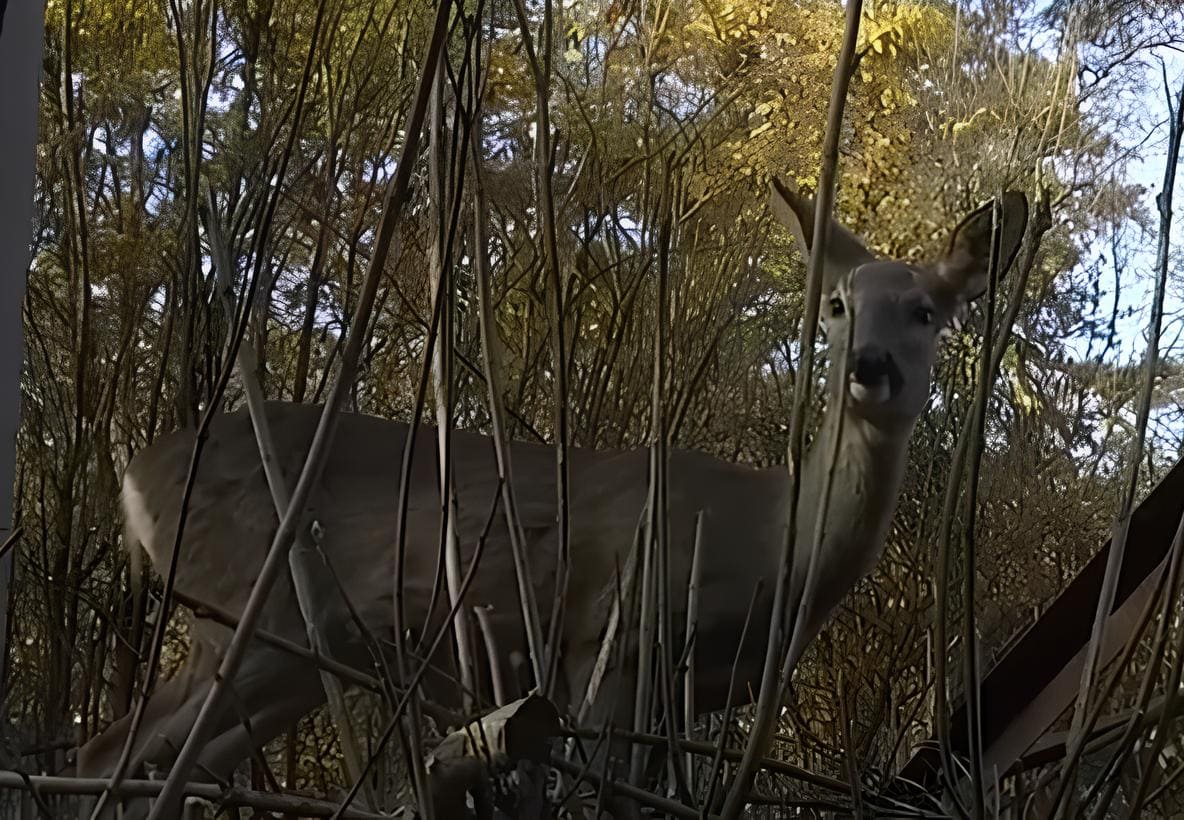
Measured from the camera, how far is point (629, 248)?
1.36 m

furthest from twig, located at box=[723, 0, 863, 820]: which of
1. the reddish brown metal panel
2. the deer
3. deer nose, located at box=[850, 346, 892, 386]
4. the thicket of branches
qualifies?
the thicket of branches

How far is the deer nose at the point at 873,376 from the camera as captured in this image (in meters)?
1.07

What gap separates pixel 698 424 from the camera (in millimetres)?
1310

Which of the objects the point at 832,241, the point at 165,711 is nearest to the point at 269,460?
the point at 165,711

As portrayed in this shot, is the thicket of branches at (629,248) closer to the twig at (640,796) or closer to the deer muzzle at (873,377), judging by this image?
the deer muzzle at (873,377)

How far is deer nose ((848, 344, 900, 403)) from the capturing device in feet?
3.51

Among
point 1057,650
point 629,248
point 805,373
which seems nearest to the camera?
point 805,373

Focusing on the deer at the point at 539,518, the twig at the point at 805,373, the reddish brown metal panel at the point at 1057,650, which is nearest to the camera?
the twig at the point at 805,373

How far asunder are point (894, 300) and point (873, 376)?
3.9 inches

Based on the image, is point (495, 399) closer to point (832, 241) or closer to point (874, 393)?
point (874, 393)

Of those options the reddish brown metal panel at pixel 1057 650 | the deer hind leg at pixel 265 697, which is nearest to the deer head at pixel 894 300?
the reddish brown metal panel at pixel 1057 650

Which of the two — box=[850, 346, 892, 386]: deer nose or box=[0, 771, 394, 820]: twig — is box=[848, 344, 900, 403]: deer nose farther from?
box=[0, 771, 394, 820]: twig

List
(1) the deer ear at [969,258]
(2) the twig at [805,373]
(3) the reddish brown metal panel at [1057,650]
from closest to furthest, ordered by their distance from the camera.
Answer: (2) the twig at [805,373]
(3) the reddish brown metal panel at [1057,650]
(1) the deer ear at [969,258]

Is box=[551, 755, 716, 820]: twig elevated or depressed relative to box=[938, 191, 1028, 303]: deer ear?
depressed
